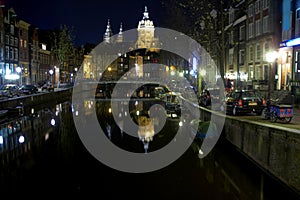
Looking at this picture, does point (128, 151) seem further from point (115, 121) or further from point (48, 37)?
point (48, 37)

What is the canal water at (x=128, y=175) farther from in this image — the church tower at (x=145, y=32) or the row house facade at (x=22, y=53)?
the church tower at (x=145, y=32)

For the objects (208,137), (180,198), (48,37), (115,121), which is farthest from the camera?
(48,37)

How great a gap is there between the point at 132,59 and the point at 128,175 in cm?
15224

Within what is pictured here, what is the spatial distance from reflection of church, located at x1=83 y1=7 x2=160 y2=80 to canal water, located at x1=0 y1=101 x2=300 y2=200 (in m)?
111

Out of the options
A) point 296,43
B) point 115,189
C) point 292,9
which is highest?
point 292,9

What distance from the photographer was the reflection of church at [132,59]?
463ft

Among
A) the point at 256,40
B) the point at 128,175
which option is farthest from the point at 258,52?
the point at 128,175

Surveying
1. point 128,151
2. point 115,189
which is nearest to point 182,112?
point 128,151

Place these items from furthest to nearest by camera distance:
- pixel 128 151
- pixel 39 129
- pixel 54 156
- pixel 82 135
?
pixel 39 129
pixel 82 135
pixel 128 151
pixel 54 156

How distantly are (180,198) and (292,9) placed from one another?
27.9 meters

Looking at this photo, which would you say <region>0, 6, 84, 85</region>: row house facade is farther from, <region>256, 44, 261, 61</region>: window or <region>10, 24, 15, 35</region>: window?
<region>256, 44, 261, 61</region>: window

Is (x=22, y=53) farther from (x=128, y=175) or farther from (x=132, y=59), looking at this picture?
(x=132, y=59)

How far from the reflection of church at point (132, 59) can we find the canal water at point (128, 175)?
111m

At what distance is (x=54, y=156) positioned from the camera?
55.3 feet
